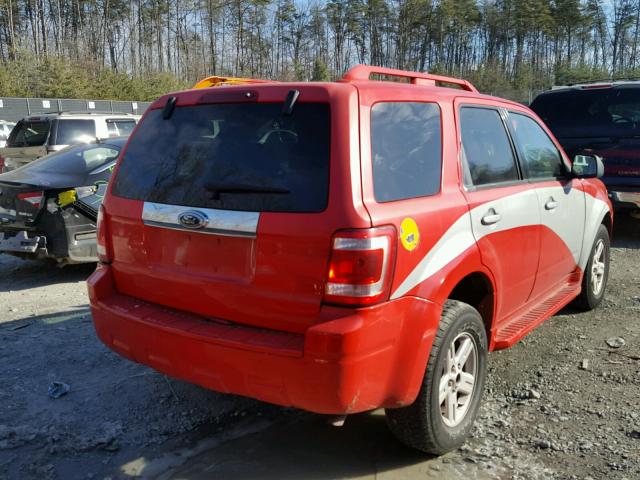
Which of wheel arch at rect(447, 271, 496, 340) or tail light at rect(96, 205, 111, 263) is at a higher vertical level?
tail light at rect(96, 205, 111, 263)

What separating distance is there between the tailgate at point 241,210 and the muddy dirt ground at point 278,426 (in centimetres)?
83

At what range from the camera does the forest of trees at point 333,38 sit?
5506 centimetres

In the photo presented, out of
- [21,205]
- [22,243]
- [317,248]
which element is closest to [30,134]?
[21,205]

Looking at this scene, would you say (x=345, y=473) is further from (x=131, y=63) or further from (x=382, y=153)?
(x=131, y=63)

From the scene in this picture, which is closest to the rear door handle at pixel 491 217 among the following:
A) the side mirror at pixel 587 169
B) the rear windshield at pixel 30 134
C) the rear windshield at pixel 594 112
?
the side mirror at pixel 587 169

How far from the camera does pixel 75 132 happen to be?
12516 millimetres

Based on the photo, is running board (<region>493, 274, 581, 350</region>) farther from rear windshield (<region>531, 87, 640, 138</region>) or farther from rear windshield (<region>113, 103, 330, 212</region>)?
rear windshield (<region>531, 87, 640, 138</region>)

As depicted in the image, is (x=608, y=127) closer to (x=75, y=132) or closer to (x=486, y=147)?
(x=486, y=147)

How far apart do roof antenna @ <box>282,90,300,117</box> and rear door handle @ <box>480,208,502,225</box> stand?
4.06 feet

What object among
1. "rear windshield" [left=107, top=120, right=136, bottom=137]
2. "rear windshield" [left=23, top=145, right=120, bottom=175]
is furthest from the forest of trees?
"rear windshield" [left=23, top=145, right=120, bottom=175]

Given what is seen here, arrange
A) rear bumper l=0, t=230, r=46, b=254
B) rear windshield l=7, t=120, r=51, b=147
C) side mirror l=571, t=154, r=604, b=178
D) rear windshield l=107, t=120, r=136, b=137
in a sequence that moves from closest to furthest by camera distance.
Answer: side mirror l=571, t=154, r=604, b=178, rear bumper l=0, t=230, r=46, b=254, rear windshield l=7, t=120, r=51, b=147, rear windshield l=107, t=120, r=136, b=137

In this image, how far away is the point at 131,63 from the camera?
59.4 metres

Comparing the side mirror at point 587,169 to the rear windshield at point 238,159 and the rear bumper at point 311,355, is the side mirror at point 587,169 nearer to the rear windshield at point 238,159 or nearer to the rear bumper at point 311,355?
the rear bumper at point 311,355

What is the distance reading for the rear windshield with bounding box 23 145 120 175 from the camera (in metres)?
6.50
